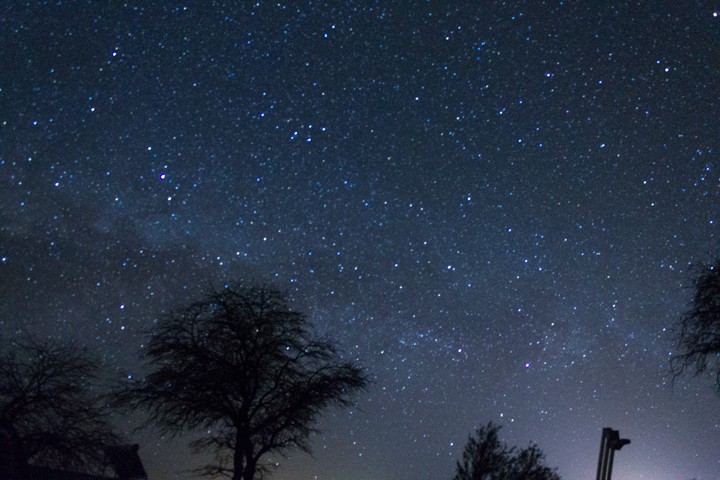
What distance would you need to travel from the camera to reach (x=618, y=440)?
14844 mm

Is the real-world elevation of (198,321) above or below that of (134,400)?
above

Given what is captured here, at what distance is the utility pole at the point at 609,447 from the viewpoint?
14.8 meters

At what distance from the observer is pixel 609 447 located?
14.7 m

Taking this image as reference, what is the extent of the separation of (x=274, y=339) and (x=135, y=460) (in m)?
37.6

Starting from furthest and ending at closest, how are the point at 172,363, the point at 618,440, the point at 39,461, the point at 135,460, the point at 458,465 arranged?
1. the point at 135,460
2. the point at 39,461
3. the point at 172,363
4. the point at 458,465
5. the point at 618,440

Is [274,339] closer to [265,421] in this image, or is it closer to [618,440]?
[265,421]

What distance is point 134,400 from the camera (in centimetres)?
2241

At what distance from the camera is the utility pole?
14.8m

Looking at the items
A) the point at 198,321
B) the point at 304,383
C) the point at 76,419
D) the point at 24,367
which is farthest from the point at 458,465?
the point at 24,367

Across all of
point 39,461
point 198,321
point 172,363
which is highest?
point 198,321

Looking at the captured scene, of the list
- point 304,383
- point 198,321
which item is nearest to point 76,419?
point 198,321

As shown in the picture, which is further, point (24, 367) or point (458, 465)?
point (24, 367)

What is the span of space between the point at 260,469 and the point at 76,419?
8.81 meters

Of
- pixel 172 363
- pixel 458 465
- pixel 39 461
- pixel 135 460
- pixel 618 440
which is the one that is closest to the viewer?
pixel 618 440
